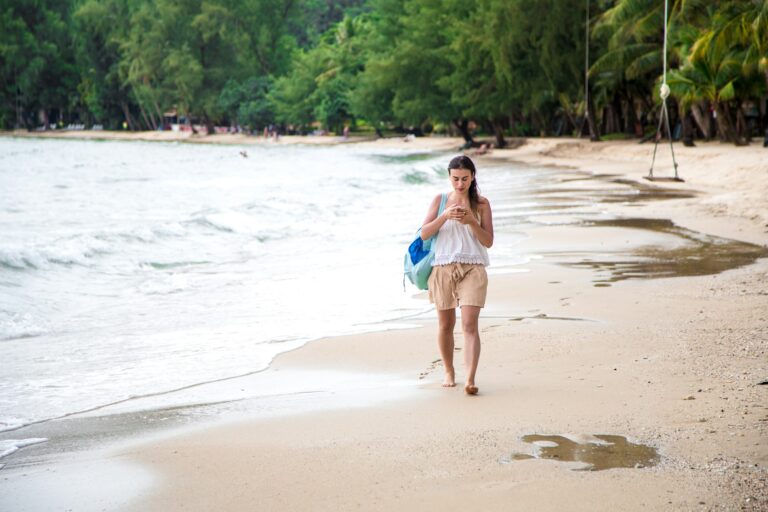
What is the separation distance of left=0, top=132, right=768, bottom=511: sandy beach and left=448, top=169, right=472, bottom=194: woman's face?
1.18 meters

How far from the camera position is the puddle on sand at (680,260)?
9750mm

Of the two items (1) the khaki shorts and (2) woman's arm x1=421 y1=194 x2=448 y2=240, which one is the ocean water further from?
(2) woman's arm x1=421 y1=194 x2=448 y2=240

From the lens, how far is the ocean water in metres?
6.64

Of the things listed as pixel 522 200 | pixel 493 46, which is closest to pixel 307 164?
pixel 493 46

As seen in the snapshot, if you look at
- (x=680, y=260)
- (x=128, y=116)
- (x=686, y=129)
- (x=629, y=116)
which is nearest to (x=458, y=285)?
(x=680, y=260)

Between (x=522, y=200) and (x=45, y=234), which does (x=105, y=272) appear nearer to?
(x=45, y=234)

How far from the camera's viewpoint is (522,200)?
21266 millimetres

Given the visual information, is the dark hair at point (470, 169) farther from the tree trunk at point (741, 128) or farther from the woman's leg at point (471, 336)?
the tree trunk at point (741, 128)

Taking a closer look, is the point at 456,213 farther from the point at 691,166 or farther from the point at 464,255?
the point at 691,166

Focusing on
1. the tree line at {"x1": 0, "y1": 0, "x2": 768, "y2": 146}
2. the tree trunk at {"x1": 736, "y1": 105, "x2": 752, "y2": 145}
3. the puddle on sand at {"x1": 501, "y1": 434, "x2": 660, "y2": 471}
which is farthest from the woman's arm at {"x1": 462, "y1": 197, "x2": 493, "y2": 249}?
the tree trunk at {"x1": 736, "y1": 105, "x2": 752, "y2": 145}

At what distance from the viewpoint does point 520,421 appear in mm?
4715

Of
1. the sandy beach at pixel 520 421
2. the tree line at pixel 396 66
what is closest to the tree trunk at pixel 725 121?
the tree line at pixel 396 66

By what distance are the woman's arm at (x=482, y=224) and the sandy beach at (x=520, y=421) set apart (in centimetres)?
88

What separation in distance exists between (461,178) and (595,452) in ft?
5.90
